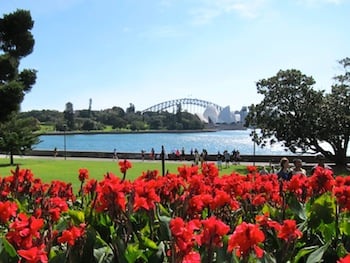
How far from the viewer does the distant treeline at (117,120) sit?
157m

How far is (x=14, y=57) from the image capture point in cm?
1839

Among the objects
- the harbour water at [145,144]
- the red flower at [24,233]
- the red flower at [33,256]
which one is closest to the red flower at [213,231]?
the red flower at [33,256]

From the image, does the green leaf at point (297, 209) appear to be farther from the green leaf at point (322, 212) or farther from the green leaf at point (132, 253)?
the green leaf at point (132, 253)

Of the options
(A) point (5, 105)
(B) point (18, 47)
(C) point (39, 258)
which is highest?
(B) point (18, 47)

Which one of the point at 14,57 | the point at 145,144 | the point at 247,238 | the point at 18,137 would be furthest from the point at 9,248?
the point at 145,144

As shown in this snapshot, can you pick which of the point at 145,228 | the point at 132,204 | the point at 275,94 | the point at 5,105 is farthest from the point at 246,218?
the point at 275,94

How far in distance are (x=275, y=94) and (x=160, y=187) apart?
116 ft

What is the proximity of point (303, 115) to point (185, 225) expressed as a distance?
36.3 m

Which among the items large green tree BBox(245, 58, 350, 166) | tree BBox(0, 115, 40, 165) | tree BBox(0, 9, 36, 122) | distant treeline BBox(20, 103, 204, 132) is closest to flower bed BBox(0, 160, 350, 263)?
tree BBox(0, 9, 36, 122)

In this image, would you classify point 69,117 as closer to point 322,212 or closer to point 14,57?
point 14,57

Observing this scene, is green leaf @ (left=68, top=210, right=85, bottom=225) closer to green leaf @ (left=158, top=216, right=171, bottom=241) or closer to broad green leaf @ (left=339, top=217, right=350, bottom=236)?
green leaf @ (left=158, top=216, right=171, bottom=241)

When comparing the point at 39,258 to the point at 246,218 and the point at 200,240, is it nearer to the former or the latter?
the point at 200,240

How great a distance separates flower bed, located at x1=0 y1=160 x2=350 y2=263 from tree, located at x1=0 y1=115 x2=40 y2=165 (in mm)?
39914

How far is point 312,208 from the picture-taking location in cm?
337
